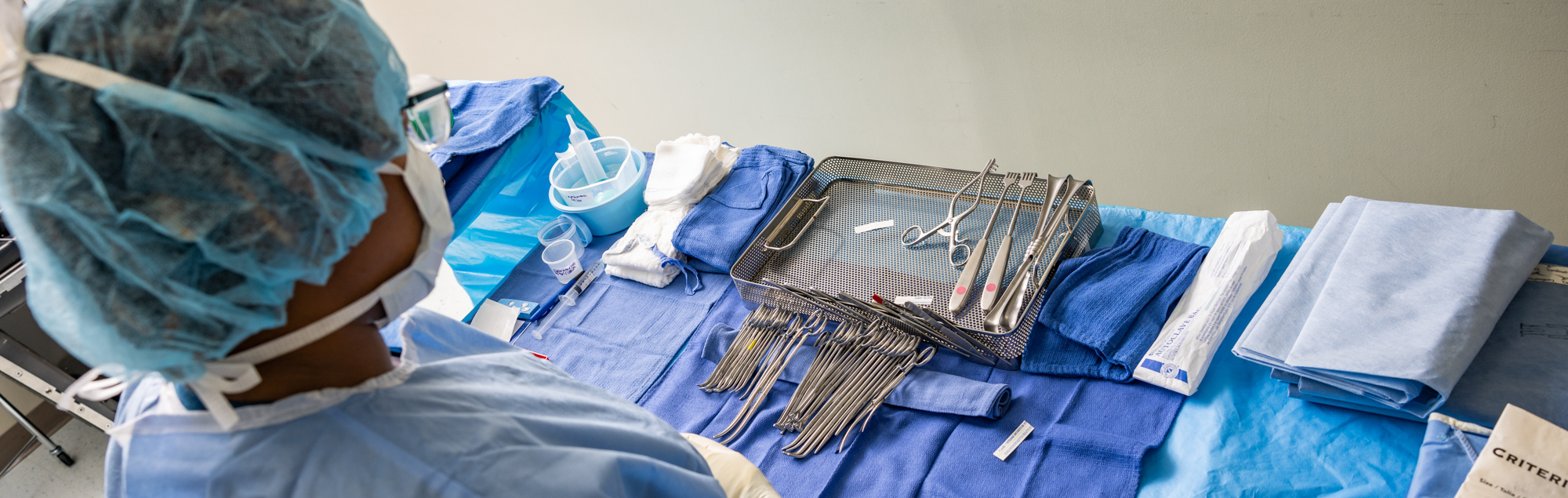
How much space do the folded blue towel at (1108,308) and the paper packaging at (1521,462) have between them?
0.47m

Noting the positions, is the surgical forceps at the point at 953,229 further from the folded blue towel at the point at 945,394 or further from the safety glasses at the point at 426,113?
the safety glasses at the point at 426,113

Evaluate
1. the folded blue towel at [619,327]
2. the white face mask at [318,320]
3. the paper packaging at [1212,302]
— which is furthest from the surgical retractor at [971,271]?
the white face mask at [318,320]

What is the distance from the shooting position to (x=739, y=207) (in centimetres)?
192

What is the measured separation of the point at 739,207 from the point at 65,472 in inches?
128

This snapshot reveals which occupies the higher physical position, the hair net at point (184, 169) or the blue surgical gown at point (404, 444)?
the hair net at point (184, 169)

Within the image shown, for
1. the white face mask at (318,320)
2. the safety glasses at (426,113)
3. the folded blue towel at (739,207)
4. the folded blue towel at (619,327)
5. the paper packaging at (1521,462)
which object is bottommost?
the folded blue towel at (619,327)

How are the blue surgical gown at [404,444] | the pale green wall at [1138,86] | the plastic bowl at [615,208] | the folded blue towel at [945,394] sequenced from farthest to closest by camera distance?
the plastic bowl at [615,208], the pale green wall at [1138,86], the folded blue towel at [945,394], the blue surgical gown at [404,444]

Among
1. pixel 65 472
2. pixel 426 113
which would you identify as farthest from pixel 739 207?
pixel 65 472

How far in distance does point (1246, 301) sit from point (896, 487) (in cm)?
75

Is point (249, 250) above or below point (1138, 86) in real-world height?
above

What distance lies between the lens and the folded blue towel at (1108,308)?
138 cm

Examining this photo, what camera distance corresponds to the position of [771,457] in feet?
4.69

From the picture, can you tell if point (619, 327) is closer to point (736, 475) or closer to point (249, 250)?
point (736, 475)

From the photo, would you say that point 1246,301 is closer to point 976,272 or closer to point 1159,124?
point 976,272
